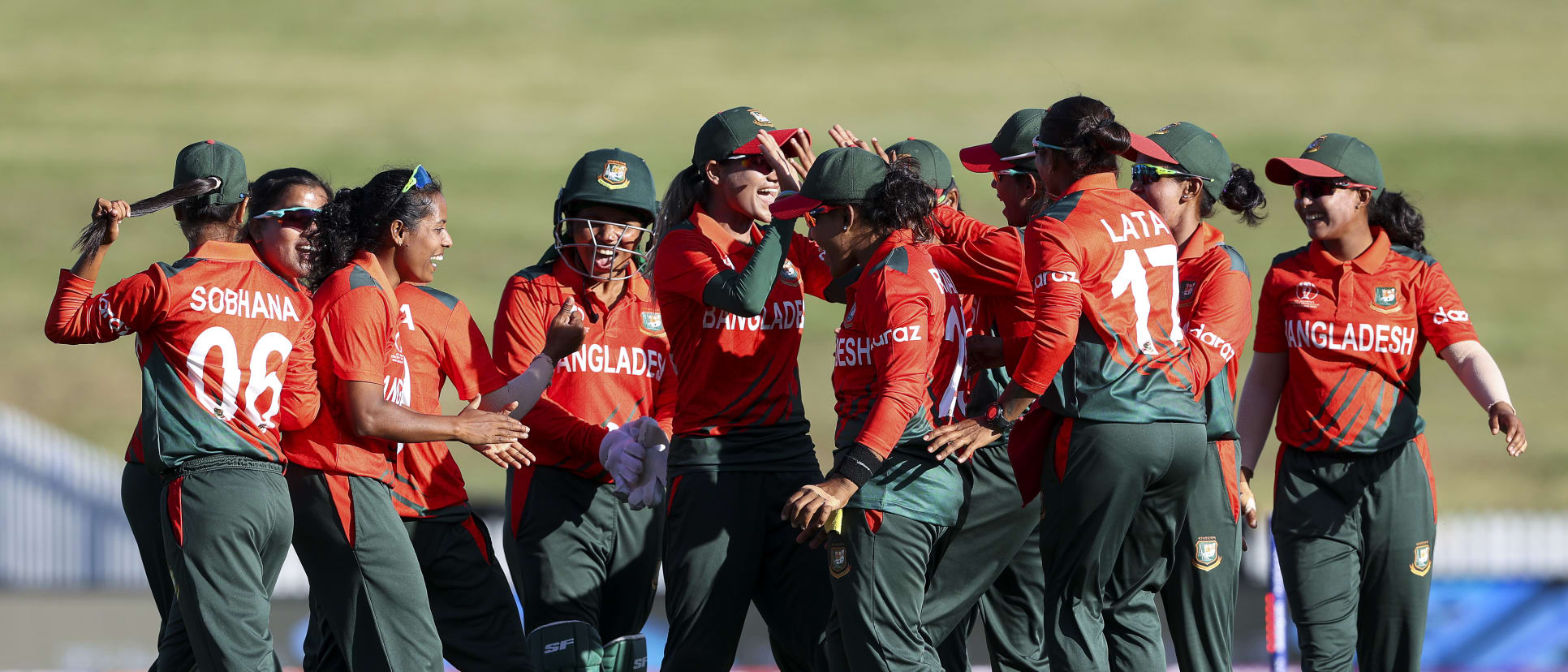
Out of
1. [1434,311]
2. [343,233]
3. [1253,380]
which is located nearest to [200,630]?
[343,233]

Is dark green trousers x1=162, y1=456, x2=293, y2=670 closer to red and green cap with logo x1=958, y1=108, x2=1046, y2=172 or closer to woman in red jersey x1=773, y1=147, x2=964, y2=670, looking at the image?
woman in red jersey x1=773, y1=147, x2=964, y2=670

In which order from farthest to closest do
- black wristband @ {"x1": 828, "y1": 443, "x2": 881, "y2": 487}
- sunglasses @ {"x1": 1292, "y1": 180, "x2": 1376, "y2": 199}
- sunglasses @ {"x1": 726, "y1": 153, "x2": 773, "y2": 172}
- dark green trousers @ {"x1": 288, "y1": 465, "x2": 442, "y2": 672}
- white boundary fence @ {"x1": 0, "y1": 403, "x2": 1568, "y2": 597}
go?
white boundary fence @ {"x1": 0, "y1": 403, "x2": 1568, "y2": 597} < sunglasses @ {"x1": 1292, "y1": 180, "x2": 1376, "y2": 199} < sunglasses @ {"x1": 726, "y1": 153, "x2": 773, "y2": 172} < dark green trousers @ {"x1": 288, "y1": 465, "x2": 442, "y2": 672} < black wristband @ {"x1": 828, "y1": 443, "x2": 881, "y2": 487}

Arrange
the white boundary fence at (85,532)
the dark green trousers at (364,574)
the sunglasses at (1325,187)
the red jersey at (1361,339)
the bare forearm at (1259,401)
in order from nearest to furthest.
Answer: the dark green trousers at (364,574)
the red jersey at (1361,339)
the sunglasses at (1325,187)
the bare forearm at (1259,401)
the white boundary fence at (85,532)

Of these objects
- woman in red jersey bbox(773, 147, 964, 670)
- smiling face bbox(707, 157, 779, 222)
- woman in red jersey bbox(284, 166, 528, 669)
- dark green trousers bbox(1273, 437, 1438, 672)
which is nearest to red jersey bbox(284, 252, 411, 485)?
woman in red jersey bbox(284, 166, 528, 669)

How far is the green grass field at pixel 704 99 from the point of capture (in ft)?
85.5

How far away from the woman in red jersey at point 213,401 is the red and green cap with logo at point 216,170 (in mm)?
62

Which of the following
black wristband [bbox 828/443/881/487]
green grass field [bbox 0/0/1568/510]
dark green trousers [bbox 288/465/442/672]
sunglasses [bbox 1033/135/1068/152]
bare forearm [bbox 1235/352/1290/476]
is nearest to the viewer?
black wristband [bbox 828/443/881/487]

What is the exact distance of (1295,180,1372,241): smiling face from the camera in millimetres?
6191

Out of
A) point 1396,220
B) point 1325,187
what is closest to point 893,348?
point 1325,187

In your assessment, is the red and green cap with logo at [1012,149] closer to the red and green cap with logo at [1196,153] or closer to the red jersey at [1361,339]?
the red and green cap with logo at [1196,153]

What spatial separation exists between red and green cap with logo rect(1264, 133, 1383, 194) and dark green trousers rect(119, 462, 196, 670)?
4.07m

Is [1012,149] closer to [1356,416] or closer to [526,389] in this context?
[1356,416]

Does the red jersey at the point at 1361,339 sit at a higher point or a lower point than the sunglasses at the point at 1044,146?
lower

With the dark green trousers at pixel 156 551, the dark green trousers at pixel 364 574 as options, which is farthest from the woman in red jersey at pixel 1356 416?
the dark green trousers at pixel 156 551
